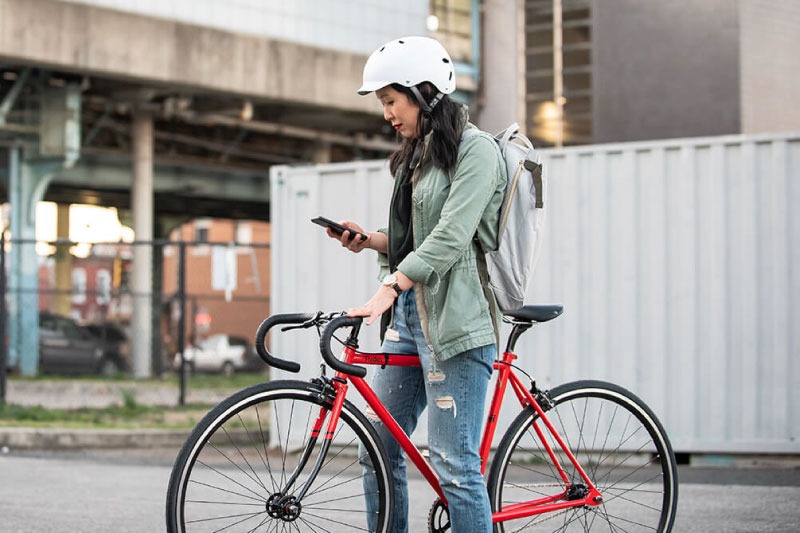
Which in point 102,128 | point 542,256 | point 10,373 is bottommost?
point 10,373

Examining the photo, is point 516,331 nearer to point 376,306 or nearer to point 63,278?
point 376,306

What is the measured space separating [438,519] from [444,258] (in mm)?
975

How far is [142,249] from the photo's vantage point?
26.2 m

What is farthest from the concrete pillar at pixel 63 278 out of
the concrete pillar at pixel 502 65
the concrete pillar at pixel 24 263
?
the concrete pillar at pixel 502 65

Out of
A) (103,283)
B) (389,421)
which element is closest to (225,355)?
(103,283)

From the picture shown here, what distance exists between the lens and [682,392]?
32.1 ft

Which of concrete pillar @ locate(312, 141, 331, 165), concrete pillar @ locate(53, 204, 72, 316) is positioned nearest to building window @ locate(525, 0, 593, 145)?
concrete pillar @ locate(312, 141, 331, 165)

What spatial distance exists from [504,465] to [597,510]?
1.83ft

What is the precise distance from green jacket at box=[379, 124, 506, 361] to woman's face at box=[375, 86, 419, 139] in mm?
82

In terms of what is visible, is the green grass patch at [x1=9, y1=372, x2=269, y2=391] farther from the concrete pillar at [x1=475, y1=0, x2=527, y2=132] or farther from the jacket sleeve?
the jacket sleeve

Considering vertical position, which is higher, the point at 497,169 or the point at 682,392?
the point at 497,169

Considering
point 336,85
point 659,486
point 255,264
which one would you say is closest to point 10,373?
point 255,264

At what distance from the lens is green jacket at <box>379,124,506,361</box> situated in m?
4.17

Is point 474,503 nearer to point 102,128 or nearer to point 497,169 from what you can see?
point 497,169
